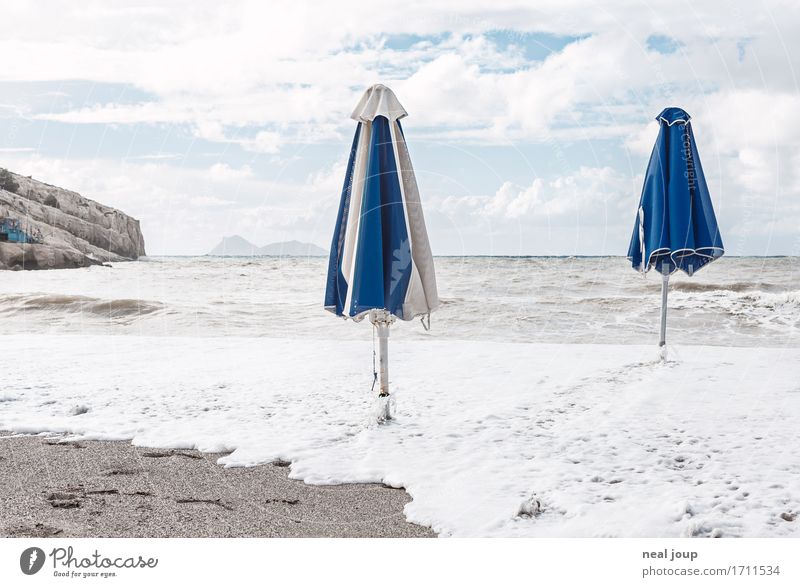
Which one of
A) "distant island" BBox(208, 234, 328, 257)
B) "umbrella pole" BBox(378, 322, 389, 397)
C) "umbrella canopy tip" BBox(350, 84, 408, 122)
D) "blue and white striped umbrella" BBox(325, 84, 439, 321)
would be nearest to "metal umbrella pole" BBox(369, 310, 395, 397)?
"umbrella pole" BBox(378, 322, 389, 397)

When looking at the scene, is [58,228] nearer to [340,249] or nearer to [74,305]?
[74,305]

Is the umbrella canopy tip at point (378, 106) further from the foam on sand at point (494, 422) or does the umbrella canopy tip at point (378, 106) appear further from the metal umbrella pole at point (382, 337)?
the foam on sand at point (494, 422)

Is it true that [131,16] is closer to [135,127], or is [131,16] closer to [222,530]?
[222,530]

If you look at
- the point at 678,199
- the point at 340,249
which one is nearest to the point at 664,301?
the point at 678,199

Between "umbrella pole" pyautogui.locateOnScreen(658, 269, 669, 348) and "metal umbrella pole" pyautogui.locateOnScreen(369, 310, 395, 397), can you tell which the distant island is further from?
"metal umbrella pole" pyautogui.locateOnScreen(369, 310, 395, 397)
